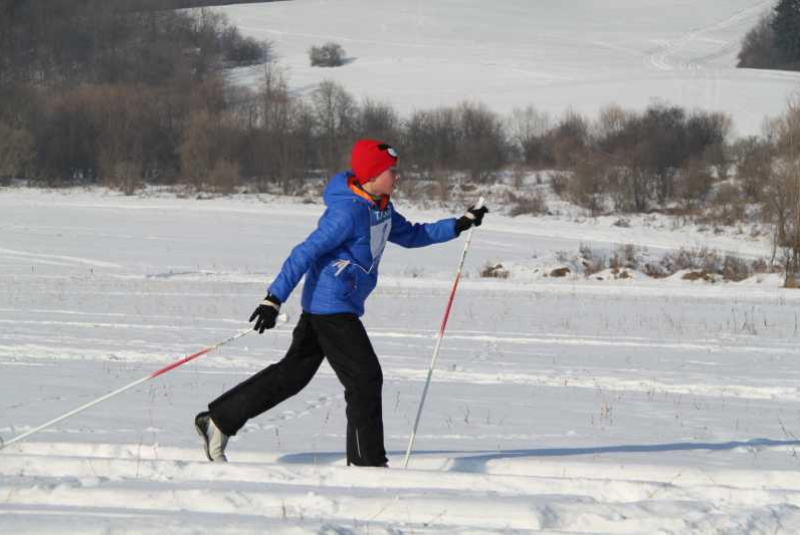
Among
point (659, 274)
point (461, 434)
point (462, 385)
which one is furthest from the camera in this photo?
point (659, 274)

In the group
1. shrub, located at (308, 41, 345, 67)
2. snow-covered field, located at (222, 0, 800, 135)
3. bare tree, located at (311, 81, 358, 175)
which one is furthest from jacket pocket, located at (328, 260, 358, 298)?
shrub, located at (308, 41, 345, 67)

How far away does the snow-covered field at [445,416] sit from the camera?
13.9ft

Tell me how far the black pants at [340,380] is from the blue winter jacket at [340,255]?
9 centimetres

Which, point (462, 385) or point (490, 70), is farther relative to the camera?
point (490, 70)

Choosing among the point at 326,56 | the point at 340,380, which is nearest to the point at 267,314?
the point at 340,380

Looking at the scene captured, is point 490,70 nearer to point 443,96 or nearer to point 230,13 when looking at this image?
point 443,96

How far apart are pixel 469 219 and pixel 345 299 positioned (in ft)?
3.08

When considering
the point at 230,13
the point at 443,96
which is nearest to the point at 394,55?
the point at 443,96

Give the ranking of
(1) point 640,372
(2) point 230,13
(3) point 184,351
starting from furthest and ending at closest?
(2) point 230,13 < (3) point 184,351 < (1) point 640,372

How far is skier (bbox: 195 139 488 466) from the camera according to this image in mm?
5117

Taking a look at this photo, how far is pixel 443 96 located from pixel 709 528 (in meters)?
66.9

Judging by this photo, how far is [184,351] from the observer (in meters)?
10.9

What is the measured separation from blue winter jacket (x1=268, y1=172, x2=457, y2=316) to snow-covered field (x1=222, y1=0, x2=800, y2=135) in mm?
54458

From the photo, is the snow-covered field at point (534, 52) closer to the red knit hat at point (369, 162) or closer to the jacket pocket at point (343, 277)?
the red knit hat at point (369, 162)
